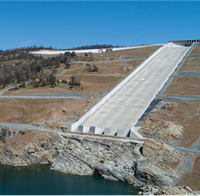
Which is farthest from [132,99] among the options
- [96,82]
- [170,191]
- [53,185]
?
[170,191]

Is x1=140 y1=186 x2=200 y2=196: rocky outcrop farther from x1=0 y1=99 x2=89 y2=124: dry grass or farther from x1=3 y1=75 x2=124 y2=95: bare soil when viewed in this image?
x1=3 y1=75 x2=124 y2=95: bare soil

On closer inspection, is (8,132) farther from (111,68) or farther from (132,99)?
(111,68)

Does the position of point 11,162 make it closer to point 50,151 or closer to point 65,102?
point 50,151

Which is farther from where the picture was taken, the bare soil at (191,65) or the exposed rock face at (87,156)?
the bare soil at (191,65)

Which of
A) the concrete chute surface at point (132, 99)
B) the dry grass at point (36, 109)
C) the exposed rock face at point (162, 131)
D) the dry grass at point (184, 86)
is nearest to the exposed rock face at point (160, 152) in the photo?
the exposed rock face at point (162, 131)

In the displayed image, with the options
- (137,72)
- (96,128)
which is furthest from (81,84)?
(96,128)

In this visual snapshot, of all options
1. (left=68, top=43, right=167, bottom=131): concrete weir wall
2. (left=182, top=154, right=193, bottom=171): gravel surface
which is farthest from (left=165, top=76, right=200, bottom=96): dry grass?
(left=182, top=154, right=193, bottom=171): gravel surface

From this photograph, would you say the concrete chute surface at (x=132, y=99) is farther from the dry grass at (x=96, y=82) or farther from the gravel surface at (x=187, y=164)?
the gravel surface at (x=187, y=164)
